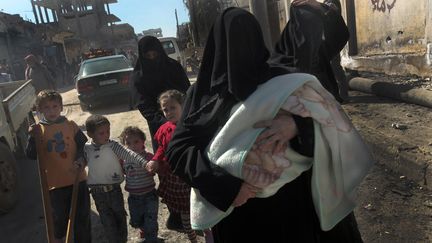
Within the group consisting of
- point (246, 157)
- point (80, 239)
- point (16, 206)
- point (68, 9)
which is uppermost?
point (68, 9)

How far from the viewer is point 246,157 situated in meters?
Result: 1.66

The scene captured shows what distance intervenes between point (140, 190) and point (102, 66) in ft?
32.7

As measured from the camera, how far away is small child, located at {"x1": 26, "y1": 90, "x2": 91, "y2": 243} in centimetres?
343

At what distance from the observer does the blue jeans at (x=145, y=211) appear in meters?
3.39

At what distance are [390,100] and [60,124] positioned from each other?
17.3 feet

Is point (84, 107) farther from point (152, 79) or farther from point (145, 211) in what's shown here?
point (145, 211)

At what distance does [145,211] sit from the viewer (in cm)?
342

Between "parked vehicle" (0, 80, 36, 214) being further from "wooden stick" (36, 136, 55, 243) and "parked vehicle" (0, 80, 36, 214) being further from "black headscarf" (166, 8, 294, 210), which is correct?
"black headscarf" (166, 8, 294, 210)

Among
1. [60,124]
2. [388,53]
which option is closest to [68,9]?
[388,53]

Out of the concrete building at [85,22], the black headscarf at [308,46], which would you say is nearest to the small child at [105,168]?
the black headscarf at [308,46]

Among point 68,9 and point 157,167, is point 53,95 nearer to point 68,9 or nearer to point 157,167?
point 157,167

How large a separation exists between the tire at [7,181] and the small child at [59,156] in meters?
1.78

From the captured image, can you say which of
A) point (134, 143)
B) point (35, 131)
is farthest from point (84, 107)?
point (134, 143)

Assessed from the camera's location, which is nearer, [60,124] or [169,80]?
[60,124]
